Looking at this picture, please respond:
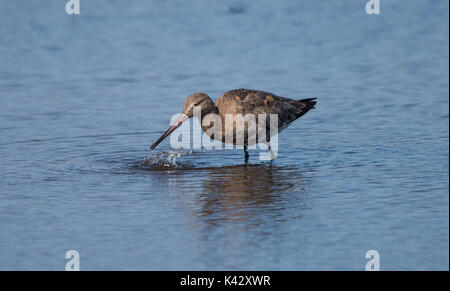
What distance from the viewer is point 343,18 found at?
16.9 metres

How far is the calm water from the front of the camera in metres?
7.25

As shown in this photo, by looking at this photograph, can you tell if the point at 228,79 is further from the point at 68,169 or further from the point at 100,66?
the point at 68,169

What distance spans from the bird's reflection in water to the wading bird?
0.45 meters

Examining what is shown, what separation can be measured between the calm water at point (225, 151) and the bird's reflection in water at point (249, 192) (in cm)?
3

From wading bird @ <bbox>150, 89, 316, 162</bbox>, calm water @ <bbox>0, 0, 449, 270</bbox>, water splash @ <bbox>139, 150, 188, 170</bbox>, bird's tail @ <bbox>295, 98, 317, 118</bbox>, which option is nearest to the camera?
calm water @ <bbox>0, 0, 449, 270</bbox>

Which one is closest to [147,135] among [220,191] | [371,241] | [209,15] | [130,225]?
[220,191]

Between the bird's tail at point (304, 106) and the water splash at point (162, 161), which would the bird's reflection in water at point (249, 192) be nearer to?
the water splash at point (162, 161)

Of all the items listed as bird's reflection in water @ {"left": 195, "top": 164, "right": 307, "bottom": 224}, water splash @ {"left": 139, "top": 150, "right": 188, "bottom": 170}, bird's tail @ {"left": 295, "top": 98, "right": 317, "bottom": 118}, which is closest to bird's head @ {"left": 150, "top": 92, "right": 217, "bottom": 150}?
water splash @ {"left": 139, "top": 150, "right": 188, "bottom": 170}

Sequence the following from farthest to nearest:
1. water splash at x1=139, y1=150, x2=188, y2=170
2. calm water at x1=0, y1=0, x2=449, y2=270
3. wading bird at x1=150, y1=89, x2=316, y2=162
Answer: wading bird at x1=150, y1=89, x2=316, y2=162, water splash at x1=139, y1=150, x2=188, y2=170, calm water at x1=0, y1=0, x2=449, y2=270

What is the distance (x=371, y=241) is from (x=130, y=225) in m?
2.22

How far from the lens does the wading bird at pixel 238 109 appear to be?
10180 millimetres

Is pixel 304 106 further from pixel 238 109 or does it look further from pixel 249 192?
pixel 249 192

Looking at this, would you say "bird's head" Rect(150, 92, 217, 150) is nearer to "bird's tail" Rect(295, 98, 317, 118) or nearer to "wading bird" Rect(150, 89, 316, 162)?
"wading bird" Rect(150, 89, 316, 162)

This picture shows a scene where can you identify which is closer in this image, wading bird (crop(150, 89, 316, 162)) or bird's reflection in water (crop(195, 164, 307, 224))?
bird's reflection in water (crop(195, 164, 307, 224))
